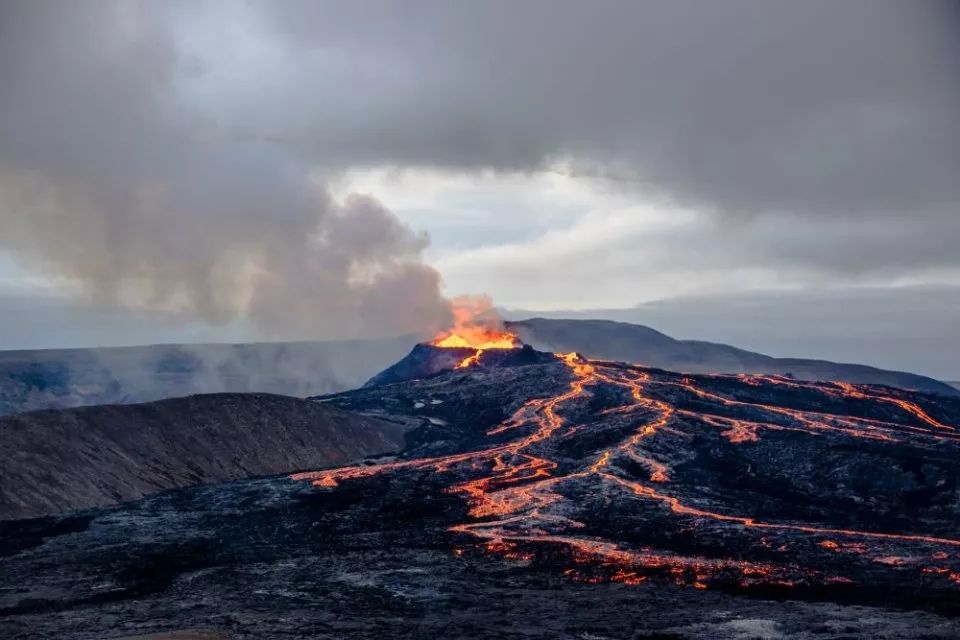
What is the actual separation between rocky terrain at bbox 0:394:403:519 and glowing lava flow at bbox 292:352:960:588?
32.0 ft

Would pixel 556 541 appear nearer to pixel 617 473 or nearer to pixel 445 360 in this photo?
pixel 617 473

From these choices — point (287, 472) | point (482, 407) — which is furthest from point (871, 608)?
point (482, 407)

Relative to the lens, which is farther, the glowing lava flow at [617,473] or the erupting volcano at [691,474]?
the erupting volcano at [691,474]

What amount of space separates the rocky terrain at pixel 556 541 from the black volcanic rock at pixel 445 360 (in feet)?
119

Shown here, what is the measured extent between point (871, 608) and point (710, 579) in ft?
24.6

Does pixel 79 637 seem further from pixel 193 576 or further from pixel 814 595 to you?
pixel 814 595

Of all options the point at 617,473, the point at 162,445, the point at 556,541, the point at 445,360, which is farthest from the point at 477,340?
the point at 556,541

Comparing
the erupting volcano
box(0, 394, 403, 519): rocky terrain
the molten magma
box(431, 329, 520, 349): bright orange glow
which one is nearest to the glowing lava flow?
the erupting volcano

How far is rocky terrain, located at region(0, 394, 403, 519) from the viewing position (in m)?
66.4

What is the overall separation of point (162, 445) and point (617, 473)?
39.2 m

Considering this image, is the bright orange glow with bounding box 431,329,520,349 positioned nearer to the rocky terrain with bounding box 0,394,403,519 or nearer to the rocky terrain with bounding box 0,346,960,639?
the rocky terrain with bounding box 0,394,403,519

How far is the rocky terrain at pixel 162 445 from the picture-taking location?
66438 millimetres

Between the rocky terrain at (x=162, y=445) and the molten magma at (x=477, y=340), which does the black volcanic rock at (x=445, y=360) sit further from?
the rocky terrain at (x=162, y=445)

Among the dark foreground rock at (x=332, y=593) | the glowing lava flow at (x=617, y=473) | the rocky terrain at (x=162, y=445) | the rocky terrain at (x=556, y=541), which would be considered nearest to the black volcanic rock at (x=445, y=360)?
the glowing lava flow at (x=617, y=473)
